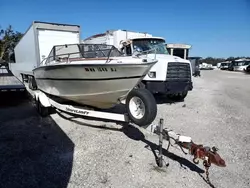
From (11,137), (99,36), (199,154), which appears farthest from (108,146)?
(99,36)

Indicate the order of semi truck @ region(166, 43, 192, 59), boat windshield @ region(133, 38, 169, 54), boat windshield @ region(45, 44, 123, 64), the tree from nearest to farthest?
boat windshield @ region(45, 44, 123, 64), boat windshield @ region(133, 38, 169, 54), semi truck @ region(166, 43, 192, 59), the tree

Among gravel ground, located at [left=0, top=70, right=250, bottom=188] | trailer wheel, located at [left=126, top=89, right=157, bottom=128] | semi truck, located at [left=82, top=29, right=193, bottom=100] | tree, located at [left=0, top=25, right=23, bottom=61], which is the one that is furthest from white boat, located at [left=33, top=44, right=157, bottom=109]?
tree, located at [left=0, top=25, right=23, bottom=61]

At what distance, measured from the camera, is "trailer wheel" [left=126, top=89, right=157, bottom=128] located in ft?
12.8

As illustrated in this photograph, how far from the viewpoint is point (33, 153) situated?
3895 mm

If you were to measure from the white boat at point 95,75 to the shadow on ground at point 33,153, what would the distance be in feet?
3.49

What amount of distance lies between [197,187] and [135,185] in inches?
32.9

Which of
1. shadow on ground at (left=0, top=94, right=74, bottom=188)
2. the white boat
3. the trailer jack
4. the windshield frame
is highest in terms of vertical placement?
the windshield frame

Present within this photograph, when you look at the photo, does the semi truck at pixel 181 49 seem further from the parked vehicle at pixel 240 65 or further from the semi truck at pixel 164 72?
the parked vehicle at pixel 240 65

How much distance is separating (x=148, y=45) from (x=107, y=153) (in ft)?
18.5

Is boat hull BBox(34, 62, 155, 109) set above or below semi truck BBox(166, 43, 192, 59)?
below

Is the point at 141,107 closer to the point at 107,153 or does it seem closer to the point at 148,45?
the point at 107,153

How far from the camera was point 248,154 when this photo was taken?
150 inches

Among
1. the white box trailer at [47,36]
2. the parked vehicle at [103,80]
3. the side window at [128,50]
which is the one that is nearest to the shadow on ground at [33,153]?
the parked vehicle at [103,80]

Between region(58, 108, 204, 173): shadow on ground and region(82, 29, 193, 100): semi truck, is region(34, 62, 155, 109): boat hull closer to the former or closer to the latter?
region(58, 108, 204, 173): shadow on ground
